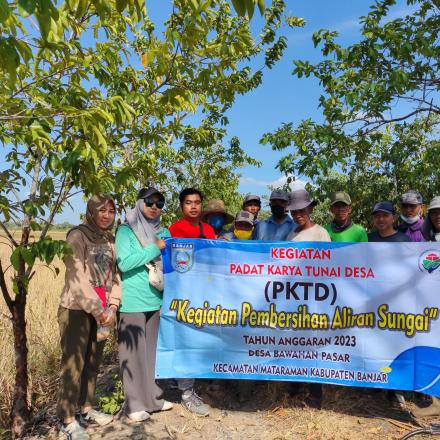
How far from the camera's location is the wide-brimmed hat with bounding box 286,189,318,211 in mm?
4184

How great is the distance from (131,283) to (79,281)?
52 cm

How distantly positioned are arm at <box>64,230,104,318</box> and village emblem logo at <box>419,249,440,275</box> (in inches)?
113

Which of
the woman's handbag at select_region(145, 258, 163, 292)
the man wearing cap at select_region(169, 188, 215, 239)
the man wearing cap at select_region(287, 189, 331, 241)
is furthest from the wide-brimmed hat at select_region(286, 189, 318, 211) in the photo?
the woman's handbag at select_region(145, 258, 163, 292)

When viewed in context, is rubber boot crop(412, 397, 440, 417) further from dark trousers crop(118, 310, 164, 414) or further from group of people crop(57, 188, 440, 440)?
dark trousers crop(118, 310, 164, 414)

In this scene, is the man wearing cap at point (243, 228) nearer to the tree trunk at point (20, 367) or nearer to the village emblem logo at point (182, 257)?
the village emblem logo at point (182, 257)

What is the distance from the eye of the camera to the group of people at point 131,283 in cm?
356

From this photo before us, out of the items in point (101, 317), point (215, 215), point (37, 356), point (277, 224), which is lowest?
point (37, 356)

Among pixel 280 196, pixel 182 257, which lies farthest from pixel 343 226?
pixel 182 257

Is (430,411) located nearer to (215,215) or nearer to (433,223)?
(433,223)

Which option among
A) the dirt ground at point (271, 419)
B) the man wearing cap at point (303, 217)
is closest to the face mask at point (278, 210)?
the man wearing cap at point (303, 217)

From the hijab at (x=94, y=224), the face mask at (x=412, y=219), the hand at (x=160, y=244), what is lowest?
the hand at (x=160, y=244)

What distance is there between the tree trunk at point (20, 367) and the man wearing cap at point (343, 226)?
3.14m

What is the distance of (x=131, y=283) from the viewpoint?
154 inches

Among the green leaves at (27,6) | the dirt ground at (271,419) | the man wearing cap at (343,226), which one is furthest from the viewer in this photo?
the man wearing cap at (343,226)
